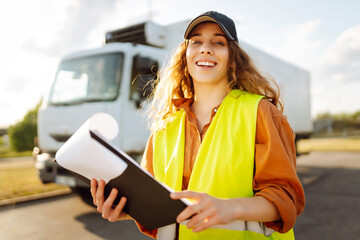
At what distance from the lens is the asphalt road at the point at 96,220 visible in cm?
446

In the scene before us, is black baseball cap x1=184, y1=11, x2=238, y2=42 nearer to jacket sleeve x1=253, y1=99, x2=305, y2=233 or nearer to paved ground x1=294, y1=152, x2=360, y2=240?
jacket sleeve x1=253, y1=99, x2=305, y2=233

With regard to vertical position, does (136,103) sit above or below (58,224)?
above

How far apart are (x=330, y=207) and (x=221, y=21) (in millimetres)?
5209

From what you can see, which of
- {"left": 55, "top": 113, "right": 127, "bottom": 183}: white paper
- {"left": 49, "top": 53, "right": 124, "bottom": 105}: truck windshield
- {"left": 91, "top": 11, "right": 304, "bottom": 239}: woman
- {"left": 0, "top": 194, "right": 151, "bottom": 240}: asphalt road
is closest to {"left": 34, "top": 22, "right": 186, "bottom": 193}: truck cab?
{"left": 49, "top": 53, "right": 124, "bottom": 105}: truck windshield

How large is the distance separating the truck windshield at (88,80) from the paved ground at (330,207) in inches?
138

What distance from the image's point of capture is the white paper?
3.59 feet

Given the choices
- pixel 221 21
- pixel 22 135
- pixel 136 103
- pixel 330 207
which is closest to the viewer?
pixel 221 21

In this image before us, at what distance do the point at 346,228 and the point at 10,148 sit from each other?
2314cm

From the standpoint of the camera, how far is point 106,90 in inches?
210

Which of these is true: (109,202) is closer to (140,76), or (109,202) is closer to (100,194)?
(100,194)

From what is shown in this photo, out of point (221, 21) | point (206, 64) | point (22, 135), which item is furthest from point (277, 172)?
point (22, 135)

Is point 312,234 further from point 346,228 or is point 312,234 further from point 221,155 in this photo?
point 221,155

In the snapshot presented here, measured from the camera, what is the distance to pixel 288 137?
142 cm

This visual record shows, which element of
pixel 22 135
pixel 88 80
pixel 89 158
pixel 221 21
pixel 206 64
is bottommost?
pixel 22 135
